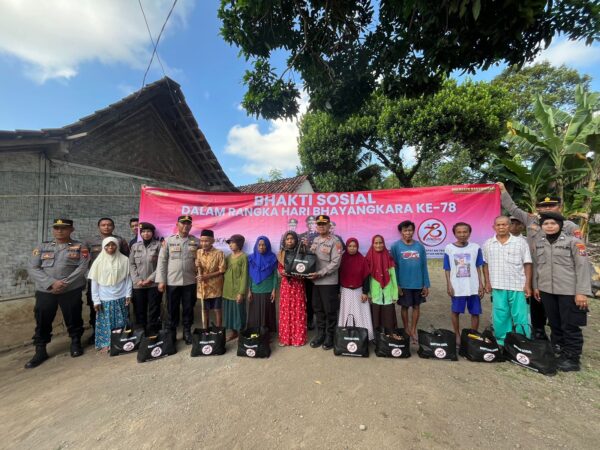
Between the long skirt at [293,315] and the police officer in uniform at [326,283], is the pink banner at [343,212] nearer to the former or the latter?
the police officer in uniform at [326,283]

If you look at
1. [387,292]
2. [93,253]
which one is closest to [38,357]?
[93,253]

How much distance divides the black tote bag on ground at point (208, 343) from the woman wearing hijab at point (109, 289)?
4.13ft

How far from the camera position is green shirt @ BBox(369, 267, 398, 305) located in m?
3.49

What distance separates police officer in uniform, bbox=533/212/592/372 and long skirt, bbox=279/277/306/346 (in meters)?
2.89

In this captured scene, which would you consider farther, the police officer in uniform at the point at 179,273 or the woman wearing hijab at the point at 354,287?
the police officer in uniform at the point at 179,273

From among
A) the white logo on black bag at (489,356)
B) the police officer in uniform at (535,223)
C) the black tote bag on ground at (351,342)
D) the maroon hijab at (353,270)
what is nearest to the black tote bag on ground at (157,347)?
the black tote bag on ground at (351,342)

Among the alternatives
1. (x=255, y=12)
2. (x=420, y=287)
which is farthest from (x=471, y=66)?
(x=420, y=287)

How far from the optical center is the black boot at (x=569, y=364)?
114 inches

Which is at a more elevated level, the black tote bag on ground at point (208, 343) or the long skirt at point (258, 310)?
the long skirt at point (258, 310)

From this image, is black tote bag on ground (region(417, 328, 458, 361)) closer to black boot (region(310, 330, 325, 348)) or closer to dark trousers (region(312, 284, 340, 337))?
dark trousers (region(312, 284, 340, 337))

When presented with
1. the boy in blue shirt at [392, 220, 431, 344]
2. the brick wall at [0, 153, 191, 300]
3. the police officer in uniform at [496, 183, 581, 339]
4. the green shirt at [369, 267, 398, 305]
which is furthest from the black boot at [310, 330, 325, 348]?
the brick wall at [0, 153, 191, 300]

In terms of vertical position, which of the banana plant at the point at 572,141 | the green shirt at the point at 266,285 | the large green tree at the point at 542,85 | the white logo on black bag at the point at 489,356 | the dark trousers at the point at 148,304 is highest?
the large green tree at the point at 542,85

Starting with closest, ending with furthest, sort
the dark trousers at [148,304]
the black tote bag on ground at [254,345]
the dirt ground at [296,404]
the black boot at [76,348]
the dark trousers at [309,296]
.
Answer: the dirt ground at [296,404]
the black tote bag on ground at [254,345]
the black boot at [76,348]
the dark trousers at [148,304]
the dark trousers at [309,296]

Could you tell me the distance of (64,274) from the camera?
139 inches
